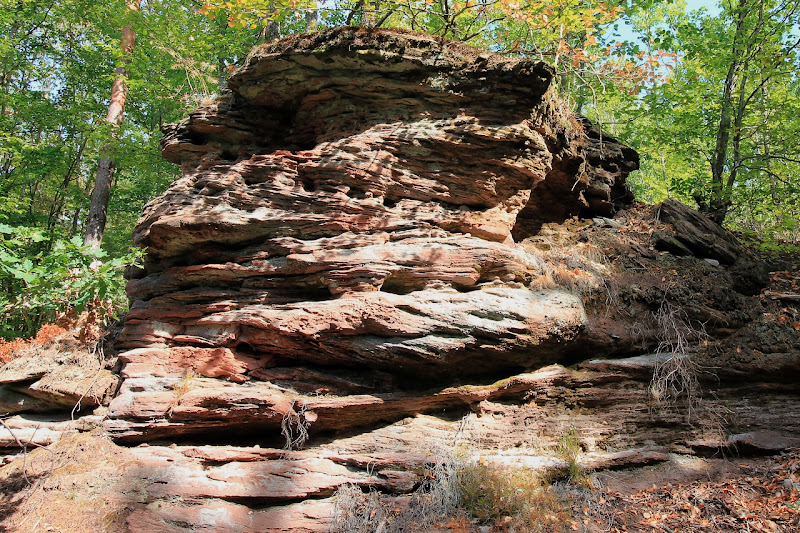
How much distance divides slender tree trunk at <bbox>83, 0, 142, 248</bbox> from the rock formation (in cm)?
564

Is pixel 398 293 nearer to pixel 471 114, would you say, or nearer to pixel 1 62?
pixel 471 114

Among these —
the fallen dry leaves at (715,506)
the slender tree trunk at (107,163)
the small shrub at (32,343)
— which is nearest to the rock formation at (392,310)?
the fallen dry leaves at (715,506)

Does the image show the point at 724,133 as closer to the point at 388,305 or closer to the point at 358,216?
the point at 358,216

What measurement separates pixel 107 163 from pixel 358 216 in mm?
9571

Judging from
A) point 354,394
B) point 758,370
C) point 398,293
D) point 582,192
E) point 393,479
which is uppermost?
point 582,192

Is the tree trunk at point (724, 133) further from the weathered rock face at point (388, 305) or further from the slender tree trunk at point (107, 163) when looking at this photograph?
the slender tree trunk at point (107, 163)

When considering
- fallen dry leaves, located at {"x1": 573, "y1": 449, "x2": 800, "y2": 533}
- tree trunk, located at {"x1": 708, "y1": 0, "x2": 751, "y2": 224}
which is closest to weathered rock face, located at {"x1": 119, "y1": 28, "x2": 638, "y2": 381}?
fallen dry leaves, located at {"x1": 573, "y1": 449, "x2": 800, "y2": 533}

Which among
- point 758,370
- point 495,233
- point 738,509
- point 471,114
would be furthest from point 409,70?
point 738,509

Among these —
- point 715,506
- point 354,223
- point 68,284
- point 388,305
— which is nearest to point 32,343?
point 68,284

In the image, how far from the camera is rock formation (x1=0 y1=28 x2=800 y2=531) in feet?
17.1

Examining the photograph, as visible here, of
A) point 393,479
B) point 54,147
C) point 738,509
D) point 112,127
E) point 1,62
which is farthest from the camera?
point 1,62

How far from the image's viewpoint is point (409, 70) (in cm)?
689

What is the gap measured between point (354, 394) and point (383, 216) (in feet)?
8.28

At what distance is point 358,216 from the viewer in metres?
6.39
